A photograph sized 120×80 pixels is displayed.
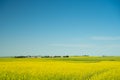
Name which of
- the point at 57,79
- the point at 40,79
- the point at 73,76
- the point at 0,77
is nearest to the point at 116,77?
the point at 73,76

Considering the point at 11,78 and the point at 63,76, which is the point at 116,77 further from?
the point at 11,78

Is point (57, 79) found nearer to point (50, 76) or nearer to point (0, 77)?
point (50, 76)

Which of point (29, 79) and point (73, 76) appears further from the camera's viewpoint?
point (73, 76)

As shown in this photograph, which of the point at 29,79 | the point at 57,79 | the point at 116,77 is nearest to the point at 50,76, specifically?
the point at 57,79

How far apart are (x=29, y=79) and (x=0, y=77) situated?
6.54 feet

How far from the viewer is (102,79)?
15883 mm

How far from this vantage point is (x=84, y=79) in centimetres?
1623

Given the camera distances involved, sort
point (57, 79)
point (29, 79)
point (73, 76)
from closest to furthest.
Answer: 1. point (29, 79)
2. point (57, 79)
3. point (73, 76)

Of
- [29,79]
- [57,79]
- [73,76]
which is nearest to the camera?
[29,79]

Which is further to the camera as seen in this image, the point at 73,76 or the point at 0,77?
the point at 73,76

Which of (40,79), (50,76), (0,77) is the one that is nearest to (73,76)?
(50,76)

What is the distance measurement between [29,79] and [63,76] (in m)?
2.99

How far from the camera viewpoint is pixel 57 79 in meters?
15.4

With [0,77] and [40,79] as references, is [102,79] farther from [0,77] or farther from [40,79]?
[0,77]
